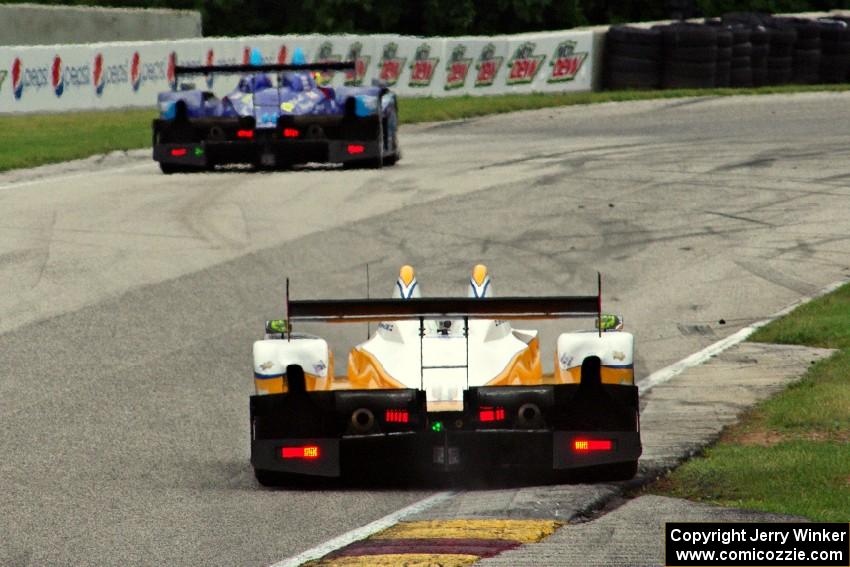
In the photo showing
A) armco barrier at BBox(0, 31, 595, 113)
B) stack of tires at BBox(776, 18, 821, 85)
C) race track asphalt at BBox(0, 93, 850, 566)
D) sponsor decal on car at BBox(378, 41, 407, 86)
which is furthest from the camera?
sponsor decal on car at BBox(378, 41, 407, 86)

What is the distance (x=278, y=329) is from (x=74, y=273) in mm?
7260

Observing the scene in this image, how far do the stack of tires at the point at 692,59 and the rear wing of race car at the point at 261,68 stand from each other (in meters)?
13.4

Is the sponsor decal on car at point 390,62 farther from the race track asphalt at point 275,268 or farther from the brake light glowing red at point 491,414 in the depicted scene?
the brake light glowing red at point 491,414

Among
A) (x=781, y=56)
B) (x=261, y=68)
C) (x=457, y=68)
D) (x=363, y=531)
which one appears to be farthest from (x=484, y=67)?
(x=363, y=531)

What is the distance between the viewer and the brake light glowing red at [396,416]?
926 cm

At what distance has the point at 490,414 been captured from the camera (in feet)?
30.5

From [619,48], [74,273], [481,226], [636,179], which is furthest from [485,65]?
[74,273]

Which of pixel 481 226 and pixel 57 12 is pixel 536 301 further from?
pixel 57 12

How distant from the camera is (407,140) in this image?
28.2 metres

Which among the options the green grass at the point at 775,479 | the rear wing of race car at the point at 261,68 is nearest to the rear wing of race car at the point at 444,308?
the green grass at the point at 775,479

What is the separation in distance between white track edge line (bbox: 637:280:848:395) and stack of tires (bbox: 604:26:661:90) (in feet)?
65.3

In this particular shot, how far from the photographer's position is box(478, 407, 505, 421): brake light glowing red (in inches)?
365

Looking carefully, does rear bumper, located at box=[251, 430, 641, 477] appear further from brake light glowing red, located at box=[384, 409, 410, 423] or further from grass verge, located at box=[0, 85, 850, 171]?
grass verge, located at box=[0, 85, 850, 171]

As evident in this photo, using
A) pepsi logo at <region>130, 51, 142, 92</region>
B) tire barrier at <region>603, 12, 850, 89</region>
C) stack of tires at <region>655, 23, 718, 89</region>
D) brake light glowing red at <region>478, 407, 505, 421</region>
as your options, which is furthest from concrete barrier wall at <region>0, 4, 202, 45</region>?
brake light glowing red at <region>478, 407, 505, 421</region>
